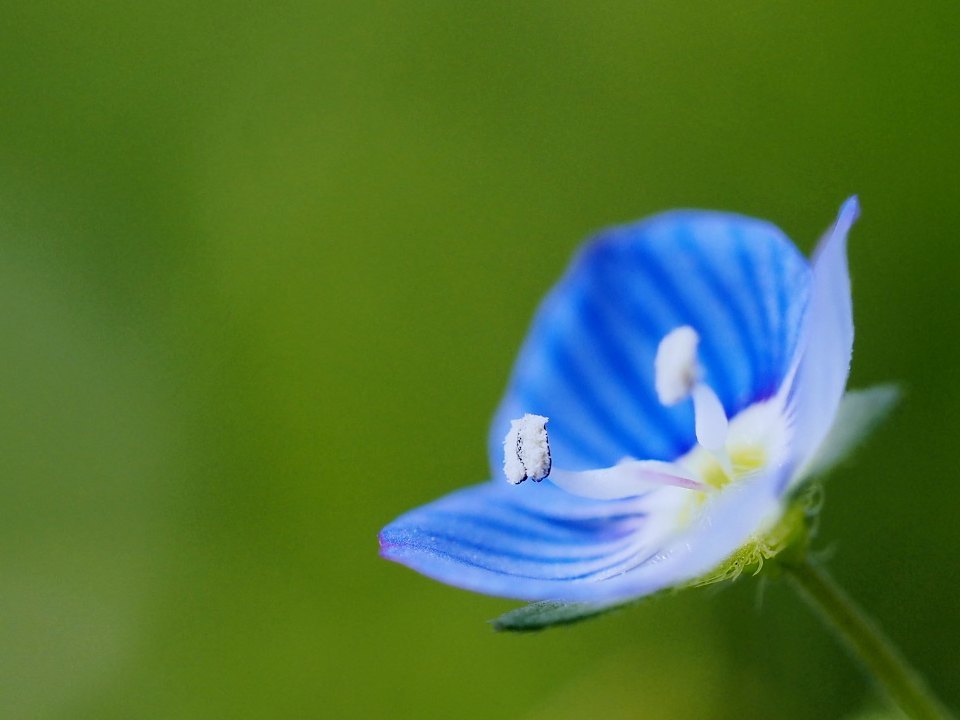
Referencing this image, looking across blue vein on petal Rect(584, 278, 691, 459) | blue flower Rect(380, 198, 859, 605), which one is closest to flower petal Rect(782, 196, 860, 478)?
blue flower Rect(380, 198, 859, 605)

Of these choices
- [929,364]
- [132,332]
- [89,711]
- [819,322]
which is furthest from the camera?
[132,332]

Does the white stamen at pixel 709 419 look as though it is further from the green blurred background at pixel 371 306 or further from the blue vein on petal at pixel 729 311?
the green blurred background at pixel 371 306

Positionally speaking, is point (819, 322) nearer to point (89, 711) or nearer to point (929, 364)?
point (929, 364)

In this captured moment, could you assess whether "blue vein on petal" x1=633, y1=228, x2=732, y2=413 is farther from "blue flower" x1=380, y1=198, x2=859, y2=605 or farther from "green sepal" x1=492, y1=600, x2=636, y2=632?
"green sepal" x1=492, y1=600, x2=636, y2=632

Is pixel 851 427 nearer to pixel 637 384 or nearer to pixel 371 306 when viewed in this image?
pixel 637 384

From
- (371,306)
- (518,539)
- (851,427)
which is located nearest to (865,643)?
(851,427)

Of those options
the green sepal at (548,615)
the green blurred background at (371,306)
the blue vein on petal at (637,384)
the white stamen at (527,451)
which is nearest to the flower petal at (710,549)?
the green sepal at (548,615)

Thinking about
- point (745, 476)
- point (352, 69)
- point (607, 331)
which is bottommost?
point (745, 476)

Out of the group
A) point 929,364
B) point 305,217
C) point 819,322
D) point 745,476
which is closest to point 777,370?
point 745,476
